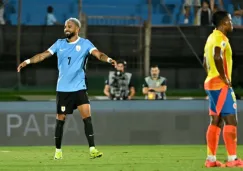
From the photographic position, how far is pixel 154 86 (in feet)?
50.6

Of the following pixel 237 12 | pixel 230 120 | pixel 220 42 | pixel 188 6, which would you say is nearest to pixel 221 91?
pixel 230 120

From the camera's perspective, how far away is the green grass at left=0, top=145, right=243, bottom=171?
9391 mm

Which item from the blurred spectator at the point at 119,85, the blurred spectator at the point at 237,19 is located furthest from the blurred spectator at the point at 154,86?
the blurred spectator at the point at 237,19

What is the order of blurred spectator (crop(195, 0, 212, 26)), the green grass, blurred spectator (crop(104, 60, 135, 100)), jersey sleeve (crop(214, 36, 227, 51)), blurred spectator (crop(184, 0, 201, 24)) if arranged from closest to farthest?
1. jersey sleeve (crop(214, 36, 227, 51))
2. the green grass
3. blurred spectator (crop(104, 60, 135, 100))
4. blurred spectator (crop(195, 0, 212, 26))
5. blurred spectator (crop(184, 0, 201, 24))

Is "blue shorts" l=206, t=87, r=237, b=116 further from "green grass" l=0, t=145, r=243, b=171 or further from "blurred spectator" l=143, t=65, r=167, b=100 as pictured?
"blurred spectator" l=143, t=65, r=167, b=100

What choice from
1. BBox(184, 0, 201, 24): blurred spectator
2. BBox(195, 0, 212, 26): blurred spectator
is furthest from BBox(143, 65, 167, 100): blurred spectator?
BBox(184, 0, 201, 24): blurred spectator

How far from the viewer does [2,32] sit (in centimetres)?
1614

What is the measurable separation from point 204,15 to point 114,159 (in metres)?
6.73

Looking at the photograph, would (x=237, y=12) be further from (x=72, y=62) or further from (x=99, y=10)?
(x=72, y=62)

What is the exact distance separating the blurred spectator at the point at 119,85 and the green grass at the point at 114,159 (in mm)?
1602

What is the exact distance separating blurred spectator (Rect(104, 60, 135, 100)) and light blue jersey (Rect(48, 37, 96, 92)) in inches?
189

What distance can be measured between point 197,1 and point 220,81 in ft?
26.5

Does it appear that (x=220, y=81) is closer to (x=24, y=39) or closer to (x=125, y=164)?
(x=125, y=164)

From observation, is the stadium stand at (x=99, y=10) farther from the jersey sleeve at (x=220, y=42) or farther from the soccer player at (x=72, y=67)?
the jersey sleeve at (x=220, y=42)
